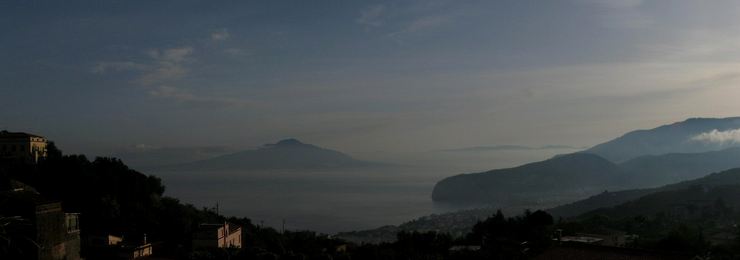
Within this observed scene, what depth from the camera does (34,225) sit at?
8367 millimetres

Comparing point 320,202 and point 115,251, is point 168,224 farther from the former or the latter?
point 320,202

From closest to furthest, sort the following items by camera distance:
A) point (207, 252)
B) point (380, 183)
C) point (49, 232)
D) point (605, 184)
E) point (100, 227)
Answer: point (49, 232) < point (207, 252) < point (100, 227) < point (605, 184) < point (380, 183)

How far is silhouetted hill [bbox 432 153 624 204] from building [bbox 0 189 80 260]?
10743cm

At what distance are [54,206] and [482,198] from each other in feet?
374

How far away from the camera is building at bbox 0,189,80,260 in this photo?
26.7ft

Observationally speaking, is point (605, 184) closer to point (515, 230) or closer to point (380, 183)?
point (380, 183)

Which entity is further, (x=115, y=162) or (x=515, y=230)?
(x=115, y=162)

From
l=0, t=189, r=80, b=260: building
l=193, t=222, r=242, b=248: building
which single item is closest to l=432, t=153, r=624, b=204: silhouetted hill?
l=193, t=222, r=242, b=248: building

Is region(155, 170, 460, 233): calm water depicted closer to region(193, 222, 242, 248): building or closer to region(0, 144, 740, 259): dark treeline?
region(0, 144, 740, 259): dark treeline

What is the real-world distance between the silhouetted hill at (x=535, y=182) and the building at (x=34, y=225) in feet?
352

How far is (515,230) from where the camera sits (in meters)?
33.2

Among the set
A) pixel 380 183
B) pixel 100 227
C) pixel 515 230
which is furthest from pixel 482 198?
pixel 100 227

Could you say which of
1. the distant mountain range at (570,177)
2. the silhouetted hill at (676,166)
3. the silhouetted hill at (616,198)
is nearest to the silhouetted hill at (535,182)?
the distant mountain range at (570,177)

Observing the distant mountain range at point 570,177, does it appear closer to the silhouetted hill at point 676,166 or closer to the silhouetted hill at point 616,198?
the silhouetted hill at point 676,166
